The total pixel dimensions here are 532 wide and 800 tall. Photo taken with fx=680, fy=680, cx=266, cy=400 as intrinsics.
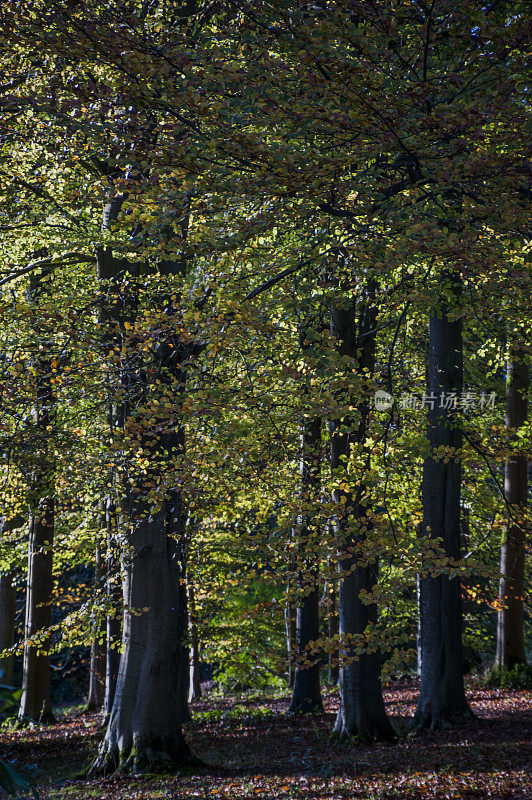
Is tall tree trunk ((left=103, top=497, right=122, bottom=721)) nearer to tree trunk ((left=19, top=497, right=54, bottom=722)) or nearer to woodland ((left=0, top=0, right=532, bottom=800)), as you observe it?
woodland ((left=0, top=0, right=532, bottom=800))

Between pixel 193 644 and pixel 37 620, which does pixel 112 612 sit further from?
pixel 37 620

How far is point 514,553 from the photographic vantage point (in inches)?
576

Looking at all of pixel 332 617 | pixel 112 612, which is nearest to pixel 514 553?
pixel 332 617

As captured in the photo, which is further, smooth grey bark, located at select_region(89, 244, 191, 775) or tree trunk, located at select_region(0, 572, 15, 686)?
tree trunk, located at select_region(0, 572, 15, 686)

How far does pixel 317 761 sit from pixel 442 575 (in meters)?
3.43

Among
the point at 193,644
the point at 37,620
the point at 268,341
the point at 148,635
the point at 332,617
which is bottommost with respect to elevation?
the point at 193,644

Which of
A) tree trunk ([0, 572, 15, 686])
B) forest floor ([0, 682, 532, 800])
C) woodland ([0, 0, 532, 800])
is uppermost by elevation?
woodland ([0, 0, 532, 800])

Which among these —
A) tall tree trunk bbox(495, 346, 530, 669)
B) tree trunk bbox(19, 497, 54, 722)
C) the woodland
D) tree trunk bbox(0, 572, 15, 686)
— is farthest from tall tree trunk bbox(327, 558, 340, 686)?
tree trunk bbox(0, 572, 15, 686)

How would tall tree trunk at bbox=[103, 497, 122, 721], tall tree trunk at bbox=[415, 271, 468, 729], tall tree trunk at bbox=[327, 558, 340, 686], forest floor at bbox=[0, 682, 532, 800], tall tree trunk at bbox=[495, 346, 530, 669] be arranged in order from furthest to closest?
tall tree trunk at bbox=[495, 346, 530, 669]
tall tree trunk at bbox=[415, 271, 468, 729]
tall tree trunk at bbox=[103, 497, 122, 721]
forest floor at bbox=[0, 682, 532, 800]
tall tree trunk at bbox=[327, 558, 340, 686]

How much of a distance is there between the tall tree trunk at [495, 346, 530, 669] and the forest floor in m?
0.88

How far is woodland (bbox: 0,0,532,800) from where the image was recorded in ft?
16.1

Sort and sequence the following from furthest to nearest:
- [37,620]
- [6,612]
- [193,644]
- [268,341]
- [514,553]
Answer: [6,612]
[37,620]
[193,644]
[514,553]
[268,341]

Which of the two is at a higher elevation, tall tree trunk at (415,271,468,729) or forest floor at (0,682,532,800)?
tall tree trunk at (415,271,468,729)

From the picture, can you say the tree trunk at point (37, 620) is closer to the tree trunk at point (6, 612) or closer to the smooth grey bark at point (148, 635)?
the tree trunk at point (6, 612)
